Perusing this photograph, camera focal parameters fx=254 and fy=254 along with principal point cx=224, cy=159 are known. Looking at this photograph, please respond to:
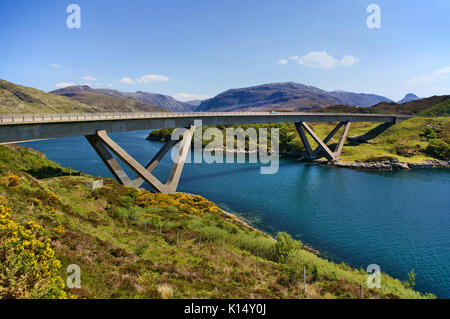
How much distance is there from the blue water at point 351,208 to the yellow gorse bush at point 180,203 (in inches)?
203

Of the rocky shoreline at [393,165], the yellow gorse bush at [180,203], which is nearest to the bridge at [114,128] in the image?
the yellow gorse bush at [180,203]

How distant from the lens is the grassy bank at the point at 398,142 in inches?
2965

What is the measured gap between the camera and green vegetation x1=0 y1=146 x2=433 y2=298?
12008 millimetres

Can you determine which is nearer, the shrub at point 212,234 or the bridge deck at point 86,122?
the shrub at point 212,234

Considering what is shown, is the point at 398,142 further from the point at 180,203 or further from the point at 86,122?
the point at 86,122

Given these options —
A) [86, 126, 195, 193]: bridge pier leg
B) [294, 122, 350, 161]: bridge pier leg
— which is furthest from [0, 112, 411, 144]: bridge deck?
[294, 122, 350, 161]: bridge pier leg

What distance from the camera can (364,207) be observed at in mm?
38844

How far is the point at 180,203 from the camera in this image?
33.5 metres

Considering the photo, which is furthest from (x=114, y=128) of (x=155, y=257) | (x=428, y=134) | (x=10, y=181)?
(x=428, y=134)

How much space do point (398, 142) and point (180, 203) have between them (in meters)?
82.8

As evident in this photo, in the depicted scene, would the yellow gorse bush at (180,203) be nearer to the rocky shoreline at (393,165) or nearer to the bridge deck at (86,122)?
the bridge deck at (86,122)
